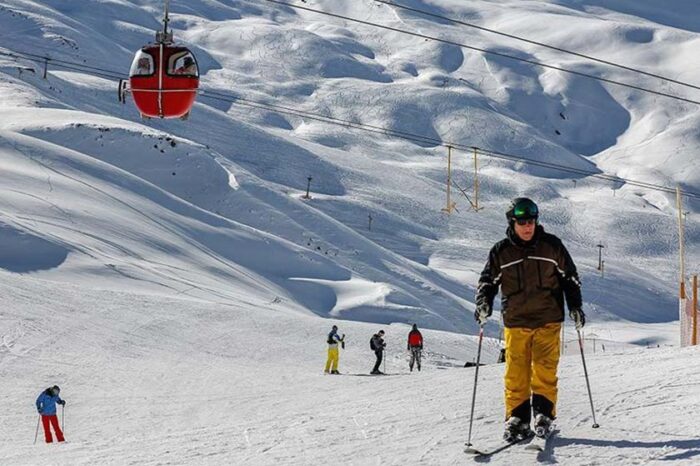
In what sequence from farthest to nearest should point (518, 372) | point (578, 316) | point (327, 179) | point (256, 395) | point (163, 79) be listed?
1. point (327, 179)
2. point (256, 395)
3. point (163, 79)
4. point (578, 316)
5. point (518, 372)

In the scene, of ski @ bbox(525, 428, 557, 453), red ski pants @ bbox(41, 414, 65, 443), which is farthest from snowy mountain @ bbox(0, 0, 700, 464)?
red ski pants @ bbox(41, 414, 65, 443)

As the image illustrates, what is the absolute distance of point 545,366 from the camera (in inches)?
335

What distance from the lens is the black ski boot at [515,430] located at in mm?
8453

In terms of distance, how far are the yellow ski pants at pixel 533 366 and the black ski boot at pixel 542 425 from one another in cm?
8

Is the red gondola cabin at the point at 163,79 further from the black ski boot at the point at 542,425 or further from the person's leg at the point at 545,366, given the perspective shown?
the black ski boot at the point at 542,425

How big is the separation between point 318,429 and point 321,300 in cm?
5446

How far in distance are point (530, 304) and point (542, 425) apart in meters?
0.88

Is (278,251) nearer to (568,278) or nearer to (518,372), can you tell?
(518,372)

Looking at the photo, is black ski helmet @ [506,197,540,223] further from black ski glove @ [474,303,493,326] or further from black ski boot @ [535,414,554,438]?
black ski boot @ [535,414,554,438]

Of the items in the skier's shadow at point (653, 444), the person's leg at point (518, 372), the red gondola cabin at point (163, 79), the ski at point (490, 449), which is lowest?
the ski at point (490, 449)

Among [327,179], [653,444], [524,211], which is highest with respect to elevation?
[327,179]

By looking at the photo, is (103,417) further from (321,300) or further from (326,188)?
(326,188)

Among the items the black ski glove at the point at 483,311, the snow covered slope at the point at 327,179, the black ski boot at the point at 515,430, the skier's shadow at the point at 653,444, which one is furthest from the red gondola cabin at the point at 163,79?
the snow covered slope at the point at 327,179

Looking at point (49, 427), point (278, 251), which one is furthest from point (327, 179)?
point (49, 427)
